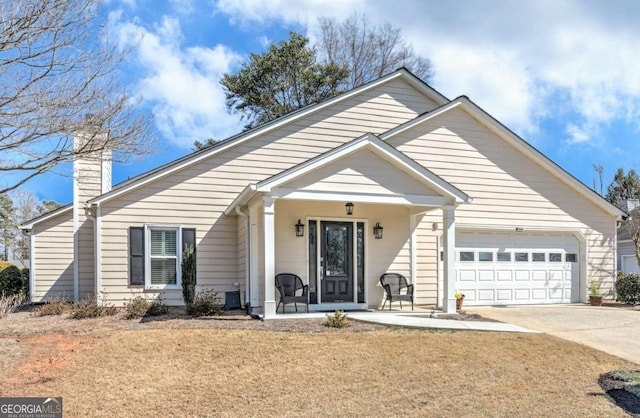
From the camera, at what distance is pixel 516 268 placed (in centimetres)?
1302

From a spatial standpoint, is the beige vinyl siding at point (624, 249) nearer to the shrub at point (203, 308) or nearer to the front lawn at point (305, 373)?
the front lawn at point (305, 373)

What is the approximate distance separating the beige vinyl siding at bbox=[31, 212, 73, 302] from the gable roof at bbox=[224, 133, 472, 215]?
686cm

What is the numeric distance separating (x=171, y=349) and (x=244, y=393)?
1.94 meters

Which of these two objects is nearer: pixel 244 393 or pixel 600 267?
pixel 244 393

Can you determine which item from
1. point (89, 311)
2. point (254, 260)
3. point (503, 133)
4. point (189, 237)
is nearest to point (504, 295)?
point (503, 133)

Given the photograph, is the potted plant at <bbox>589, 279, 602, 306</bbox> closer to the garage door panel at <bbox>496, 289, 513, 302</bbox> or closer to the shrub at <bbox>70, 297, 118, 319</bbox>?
the garage door panel at <bbox>496, 289, 513, 302</bbox>

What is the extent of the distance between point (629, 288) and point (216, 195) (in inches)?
461

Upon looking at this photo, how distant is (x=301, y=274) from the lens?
11070 millimetres

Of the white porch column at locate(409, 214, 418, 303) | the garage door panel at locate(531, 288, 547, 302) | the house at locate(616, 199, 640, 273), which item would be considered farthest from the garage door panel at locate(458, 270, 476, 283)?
the house at locate(616, 199, 640, 273)

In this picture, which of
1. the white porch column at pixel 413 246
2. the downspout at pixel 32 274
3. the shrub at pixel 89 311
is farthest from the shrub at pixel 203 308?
the downspout at pixel 32 274

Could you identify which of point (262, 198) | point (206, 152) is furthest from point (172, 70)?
point (262, 198)

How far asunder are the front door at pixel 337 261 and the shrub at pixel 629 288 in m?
8.09

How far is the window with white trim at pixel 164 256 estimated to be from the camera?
11.7m

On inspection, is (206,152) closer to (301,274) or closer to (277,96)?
(301,274)
